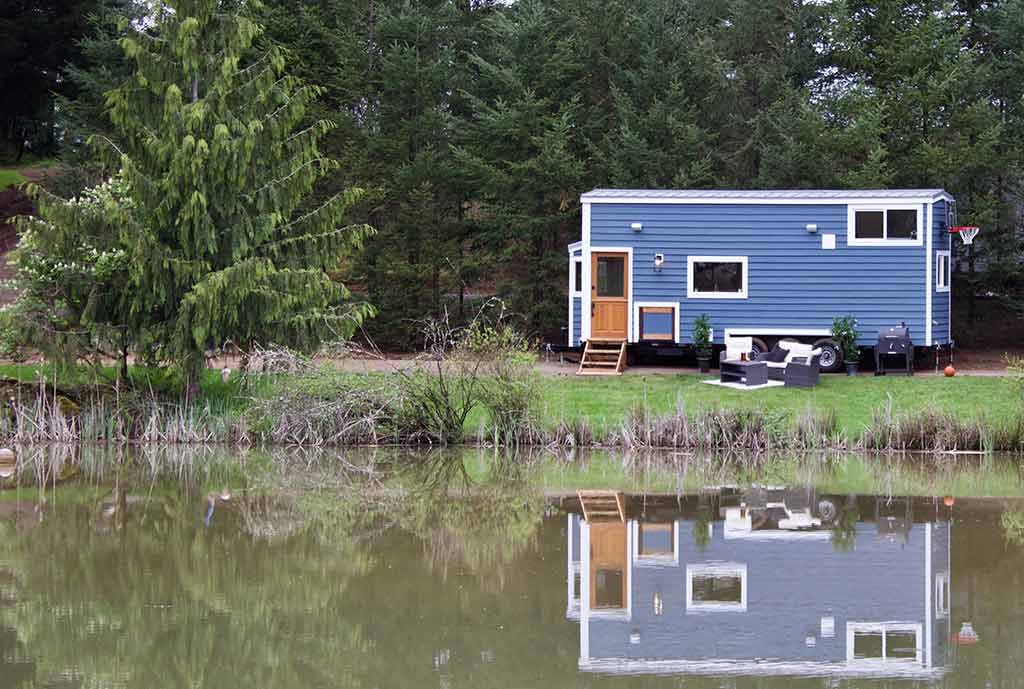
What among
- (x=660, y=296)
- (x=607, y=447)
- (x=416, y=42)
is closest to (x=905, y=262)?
(x=660, y=296)

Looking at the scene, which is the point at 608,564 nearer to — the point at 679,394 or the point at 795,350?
the point at 679,394

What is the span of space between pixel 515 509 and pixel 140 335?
25.4ft

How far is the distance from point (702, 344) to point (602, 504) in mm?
10930

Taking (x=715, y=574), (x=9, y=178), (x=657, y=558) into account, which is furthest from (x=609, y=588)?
(x=9, y=178)

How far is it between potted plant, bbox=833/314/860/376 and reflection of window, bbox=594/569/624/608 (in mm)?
13944

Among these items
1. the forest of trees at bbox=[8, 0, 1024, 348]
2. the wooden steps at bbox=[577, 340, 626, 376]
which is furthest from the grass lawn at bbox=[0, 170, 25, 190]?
the wooden steps at bbox=[577, 340, 626, 376]

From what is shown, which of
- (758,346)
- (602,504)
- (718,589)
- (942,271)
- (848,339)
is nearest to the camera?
(718,589)

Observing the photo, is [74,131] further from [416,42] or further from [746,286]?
[746,286]

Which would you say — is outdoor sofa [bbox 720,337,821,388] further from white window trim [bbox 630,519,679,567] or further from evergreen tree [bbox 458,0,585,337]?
white window trim [bbox 630,519,679,567]

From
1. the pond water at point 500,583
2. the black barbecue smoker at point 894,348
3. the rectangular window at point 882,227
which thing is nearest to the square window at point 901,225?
the rectangular window at point 882,227

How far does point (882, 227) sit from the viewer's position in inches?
968

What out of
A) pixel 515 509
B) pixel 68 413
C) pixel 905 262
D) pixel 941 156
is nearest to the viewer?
pixel 515 509

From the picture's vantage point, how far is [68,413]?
18.5 meters

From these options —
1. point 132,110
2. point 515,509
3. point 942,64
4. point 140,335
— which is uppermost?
point 942,64
